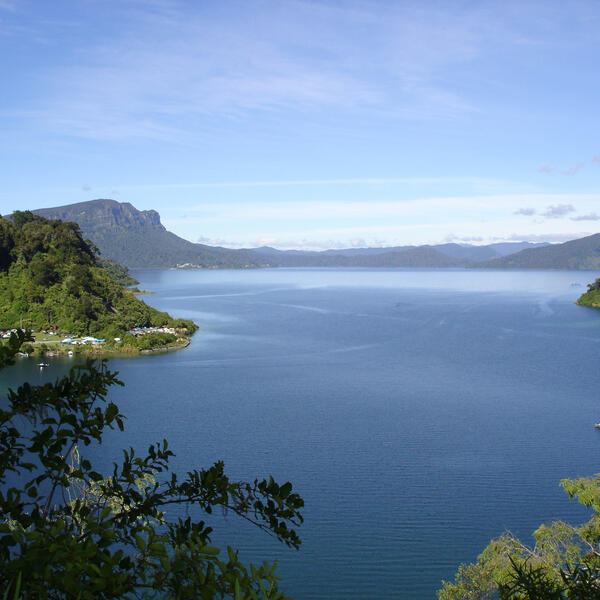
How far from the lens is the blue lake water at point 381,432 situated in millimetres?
14602

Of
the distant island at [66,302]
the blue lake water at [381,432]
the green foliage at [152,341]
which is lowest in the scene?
the blue lake water at [381,432]

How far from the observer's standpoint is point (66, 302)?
47469mm

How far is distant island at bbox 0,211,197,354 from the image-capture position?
43.0 metres

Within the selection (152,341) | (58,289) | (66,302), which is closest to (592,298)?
(152,341)

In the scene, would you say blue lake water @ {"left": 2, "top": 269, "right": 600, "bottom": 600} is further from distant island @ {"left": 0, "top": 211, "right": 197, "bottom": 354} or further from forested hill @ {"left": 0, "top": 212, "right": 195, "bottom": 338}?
forested hill @ {"left": 0, "top": 212, "right": 195, "bottom": 338}

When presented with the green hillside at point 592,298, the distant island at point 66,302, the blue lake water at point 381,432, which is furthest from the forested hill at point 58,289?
the green hillside at point 592,298

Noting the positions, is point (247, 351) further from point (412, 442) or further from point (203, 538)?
point (203, 538)

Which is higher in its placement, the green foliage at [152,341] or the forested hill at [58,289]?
the forested hill at [58,289]

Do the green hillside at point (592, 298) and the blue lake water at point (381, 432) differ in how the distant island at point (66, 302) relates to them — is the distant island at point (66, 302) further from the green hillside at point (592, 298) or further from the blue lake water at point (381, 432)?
the green hillside at point (592, 298)

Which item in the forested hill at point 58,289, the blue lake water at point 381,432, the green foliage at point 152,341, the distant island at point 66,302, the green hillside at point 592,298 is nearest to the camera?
the blue lake water at point 381,432

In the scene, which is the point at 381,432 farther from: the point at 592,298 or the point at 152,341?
the point at 592,298

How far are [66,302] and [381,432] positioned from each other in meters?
34.2

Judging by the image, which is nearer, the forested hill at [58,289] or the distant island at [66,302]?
the distant island at [66,302]

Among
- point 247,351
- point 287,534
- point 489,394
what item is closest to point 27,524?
point 287,534
